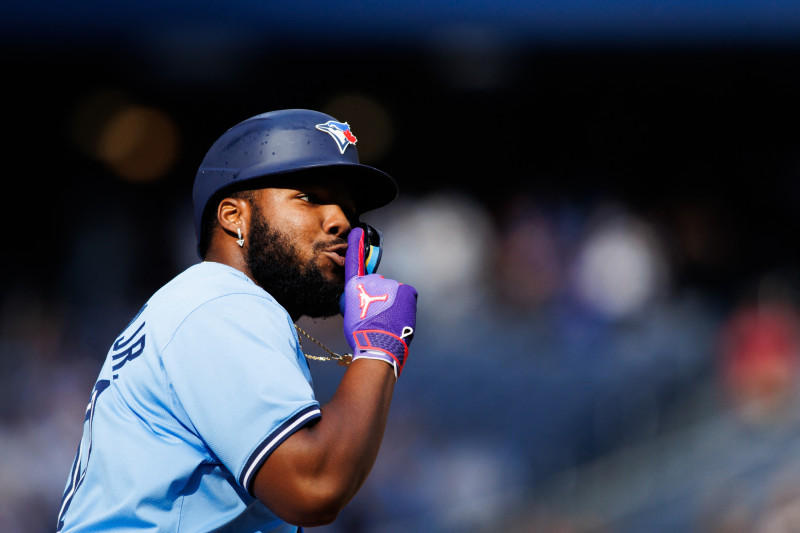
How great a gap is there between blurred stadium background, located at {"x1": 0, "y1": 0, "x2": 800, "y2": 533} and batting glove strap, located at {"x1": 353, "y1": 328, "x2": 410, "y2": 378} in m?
4.20

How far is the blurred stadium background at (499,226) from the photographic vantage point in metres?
6.01

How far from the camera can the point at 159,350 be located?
166 cm

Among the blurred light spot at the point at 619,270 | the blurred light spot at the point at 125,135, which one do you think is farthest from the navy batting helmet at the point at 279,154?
the blurred light spot at the point at 125,135

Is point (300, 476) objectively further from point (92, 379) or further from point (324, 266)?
point (92, 379)

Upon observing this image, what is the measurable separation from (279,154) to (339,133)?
205 mm

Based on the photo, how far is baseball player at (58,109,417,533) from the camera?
1539 millimetres

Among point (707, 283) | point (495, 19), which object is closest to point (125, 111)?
point (495, 19)

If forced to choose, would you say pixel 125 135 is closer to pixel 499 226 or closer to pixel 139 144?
pixel 139 144

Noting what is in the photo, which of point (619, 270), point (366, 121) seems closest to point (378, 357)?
point (619, 270)

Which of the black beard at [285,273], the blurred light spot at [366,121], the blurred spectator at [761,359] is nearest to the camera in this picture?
the black beard at [285,273]

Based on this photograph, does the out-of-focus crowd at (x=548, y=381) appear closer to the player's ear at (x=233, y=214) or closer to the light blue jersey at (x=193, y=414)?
the player's ear at (x=233, y=214)

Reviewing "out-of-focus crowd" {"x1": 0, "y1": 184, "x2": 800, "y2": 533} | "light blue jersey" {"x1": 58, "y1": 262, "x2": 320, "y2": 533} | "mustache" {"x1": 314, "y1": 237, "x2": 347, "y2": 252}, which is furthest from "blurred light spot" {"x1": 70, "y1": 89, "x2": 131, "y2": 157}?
"light blue jersey" {"x1": 58, "y1": 262, "x2": 320, "y2": 533}

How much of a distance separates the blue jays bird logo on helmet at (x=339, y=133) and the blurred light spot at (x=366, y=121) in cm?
666

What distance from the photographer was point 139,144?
9.15 metres
